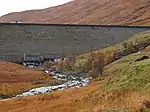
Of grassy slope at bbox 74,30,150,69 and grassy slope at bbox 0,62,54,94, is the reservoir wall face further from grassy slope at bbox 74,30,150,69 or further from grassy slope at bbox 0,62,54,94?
grassy slope at bbox 0,62,54,94

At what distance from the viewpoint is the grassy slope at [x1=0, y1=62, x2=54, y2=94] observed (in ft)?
211

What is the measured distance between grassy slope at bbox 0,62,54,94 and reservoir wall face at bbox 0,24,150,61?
6.70 meters

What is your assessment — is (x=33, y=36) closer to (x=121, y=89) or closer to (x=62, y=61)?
(x=62, y=61)

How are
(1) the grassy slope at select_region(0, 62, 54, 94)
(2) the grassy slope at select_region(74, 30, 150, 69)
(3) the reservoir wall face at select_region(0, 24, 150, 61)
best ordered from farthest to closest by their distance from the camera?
(3) the reservoir wall face at select_region(0, 24, 150, 61) → (2) the grassy slope at select_region(74, 30, 150, 69) → (1) the grassy slope at select_region(0, 62, 54, 94)

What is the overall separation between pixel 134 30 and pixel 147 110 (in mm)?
101097

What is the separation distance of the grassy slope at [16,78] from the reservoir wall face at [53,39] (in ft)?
22.0

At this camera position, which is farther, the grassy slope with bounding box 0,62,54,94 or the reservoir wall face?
the reservoir wall face

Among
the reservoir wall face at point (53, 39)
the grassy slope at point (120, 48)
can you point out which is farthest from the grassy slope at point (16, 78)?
the grassy slope at point (120, 48)

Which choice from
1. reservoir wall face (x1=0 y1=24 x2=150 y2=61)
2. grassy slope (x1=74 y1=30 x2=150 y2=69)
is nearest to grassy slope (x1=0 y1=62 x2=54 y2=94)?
reservoir wall face (x1=0 y1=24 x2=150 y2=61)

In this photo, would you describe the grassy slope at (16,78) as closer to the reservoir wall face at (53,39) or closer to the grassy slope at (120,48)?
the reservoir wall face at (53,39)

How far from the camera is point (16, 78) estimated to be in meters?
78.7

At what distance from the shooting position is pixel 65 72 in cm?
8800

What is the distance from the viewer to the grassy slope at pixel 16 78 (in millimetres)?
64188

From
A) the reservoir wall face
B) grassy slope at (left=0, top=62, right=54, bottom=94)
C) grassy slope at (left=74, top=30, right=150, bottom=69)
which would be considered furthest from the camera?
the reservoir wall face
